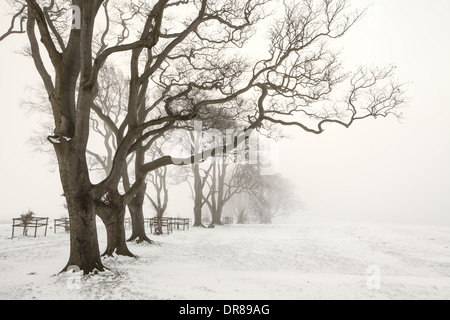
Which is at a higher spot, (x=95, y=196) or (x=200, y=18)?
(x=200, y=18)

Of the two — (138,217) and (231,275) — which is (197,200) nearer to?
(138,217)

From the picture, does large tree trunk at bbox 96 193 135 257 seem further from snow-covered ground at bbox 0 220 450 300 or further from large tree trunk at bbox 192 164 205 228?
large tree trunk at bbox 192 164 205 228

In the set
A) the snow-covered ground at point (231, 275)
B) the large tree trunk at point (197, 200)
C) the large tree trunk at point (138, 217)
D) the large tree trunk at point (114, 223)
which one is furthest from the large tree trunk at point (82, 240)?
the large tree trunk at point (197, 200)

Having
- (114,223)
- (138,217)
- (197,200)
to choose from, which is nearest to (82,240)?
(114,223)

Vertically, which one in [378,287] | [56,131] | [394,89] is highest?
[394,89]

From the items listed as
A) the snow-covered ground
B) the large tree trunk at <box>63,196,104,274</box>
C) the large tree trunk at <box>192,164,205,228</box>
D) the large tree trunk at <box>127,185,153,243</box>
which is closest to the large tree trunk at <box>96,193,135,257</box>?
the snow-covered ground

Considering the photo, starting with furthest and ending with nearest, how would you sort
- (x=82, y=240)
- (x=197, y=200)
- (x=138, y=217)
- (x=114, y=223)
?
(x=197, y=200)
(x=138, y=217)
(x=114, y=223)
(x=82, y=240)

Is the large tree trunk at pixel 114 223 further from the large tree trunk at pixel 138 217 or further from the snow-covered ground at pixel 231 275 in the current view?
the large tree trunk at pixel 138 217

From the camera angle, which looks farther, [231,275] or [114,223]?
[114,223]

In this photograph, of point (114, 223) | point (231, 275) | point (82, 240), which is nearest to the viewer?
point (82, 240)

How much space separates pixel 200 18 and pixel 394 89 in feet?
25.1

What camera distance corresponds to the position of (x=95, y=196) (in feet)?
25.2
